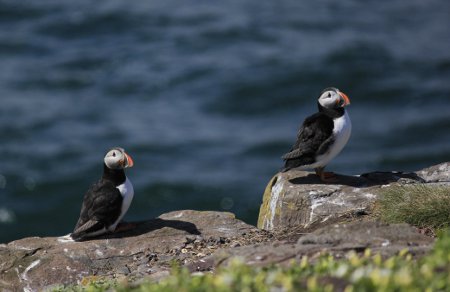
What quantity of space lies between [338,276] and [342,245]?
4.03 ft

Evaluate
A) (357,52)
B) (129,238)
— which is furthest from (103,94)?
(129,238)

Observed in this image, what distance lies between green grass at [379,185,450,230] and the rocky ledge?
1.28 feet

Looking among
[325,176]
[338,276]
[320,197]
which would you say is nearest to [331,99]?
[325,176]

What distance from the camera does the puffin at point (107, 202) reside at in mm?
10922

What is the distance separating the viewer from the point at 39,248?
10719mm

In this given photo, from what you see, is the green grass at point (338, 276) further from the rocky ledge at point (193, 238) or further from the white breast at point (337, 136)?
the white breast at point (337, 136)

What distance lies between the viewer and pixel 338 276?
6.67m

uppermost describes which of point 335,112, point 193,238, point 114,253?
point 335,112

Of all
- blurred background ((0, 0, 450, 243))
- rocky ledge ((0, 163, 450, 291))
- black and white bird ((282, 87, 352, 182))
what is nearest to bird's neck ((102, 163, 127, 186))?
rocky ledge ((0, 163, 450, 291))

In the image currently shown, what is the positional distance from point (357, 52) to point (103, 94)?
8.63 m

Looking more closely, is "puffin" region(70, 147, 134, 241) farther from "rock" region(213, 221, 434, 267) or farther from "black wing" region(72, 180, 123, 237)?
"rock" region(213, 221, 434, 267)

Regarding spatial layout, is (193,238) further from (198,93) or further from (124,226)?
(198,93)

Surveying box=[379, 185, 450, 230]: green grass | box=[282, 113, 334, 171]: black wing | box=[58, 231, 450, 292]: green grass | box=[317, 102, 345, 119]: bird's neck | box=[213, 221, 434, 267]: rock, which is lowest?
box=[58, 231, 450, 292]: green grass

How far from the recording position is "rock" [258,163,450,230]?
10734mm
